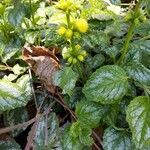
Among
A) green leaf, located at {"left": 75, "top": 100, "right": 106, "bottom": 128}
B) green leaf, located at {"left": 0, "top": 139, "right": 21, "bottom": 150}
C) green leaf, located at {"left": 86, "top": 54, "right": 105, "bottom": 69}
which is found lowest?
green leaf, located at {"left": 0, "top": 139, "right": 21, "bottom": 150}

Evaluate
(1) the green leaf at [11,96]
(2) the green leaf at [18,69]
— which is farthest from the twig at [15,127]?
(2) the green leaf at [18,69]

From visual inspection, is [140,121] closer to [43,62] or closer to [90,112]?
[90,112]

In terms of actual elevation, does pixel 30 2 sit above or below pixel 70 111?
above

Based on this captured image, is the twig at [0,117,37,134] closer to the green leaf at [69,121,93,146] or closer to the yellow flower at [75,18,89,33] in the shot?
the green leaf at [69,121,93,146]

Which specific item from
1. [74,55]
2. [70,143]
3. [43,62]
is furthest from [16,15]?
[70,143]

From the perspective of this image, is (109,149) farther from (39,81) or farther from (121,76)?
(39,81)

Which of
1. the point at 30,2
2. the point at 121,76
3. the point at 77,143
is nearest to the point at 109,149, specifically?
the point at 77,143

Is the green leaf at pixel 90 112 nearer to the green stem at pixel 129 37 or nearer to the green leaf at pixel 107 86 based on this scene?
the green leaf at pixel 107 86

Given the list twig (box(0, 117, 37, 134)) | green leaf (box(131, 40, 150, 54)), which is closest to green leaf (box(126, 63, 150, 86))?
green leaf (box(131, 40, 150, 54))
